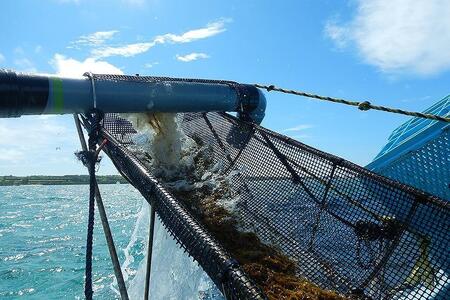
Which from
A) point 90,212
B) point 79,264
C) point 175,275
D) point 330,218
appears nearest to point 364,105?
point 330,218

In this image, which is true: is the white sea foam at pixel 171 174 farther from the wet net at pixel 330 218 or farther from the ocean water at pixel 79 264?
the wet net at pixel 330 218

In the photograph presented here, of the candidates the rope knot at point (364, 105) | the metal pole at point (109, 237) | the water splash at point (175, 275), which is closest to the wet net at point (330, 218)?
the metal pole at point (109, 237)

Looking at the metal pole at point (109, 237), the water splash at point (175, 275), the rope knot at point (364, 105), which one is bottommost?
the water splash at point (175, 275)

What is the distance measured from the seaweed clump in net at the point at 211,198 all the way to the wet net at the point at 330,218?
7.1 inches

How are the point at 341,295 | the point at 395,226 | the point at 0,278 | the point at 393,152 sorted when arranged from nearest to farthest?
the point at 341,295
the point at 395,226
the point at 393,152
the point at 0,278

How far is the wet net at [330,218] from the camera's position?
11.2ft

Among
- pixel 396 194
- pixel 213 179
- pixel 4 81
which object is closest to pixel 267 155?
pixel 213 179

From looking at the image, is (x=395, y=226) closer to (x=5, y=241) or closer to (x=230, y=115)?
(x=230, y=115)

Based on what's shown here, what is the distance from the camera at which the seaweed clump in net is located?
127 inches

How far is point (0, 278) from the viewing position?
42.6ft

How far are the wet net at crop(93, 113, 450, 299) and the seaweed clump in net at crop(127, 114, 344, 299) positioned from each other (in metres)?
0.18

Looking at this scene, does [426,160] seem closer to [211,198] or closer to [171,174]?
[211,198]

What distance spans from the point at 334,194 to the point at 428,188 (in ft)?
5.11

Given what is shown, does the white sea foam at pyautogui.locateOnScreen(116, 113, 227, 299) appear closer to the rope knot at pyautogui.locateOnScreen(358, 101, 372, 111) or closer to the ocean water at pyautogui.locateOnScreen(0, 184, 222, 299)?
the ocean water at pyautogui.locateOnScreen(0, 184, 222, 299)
